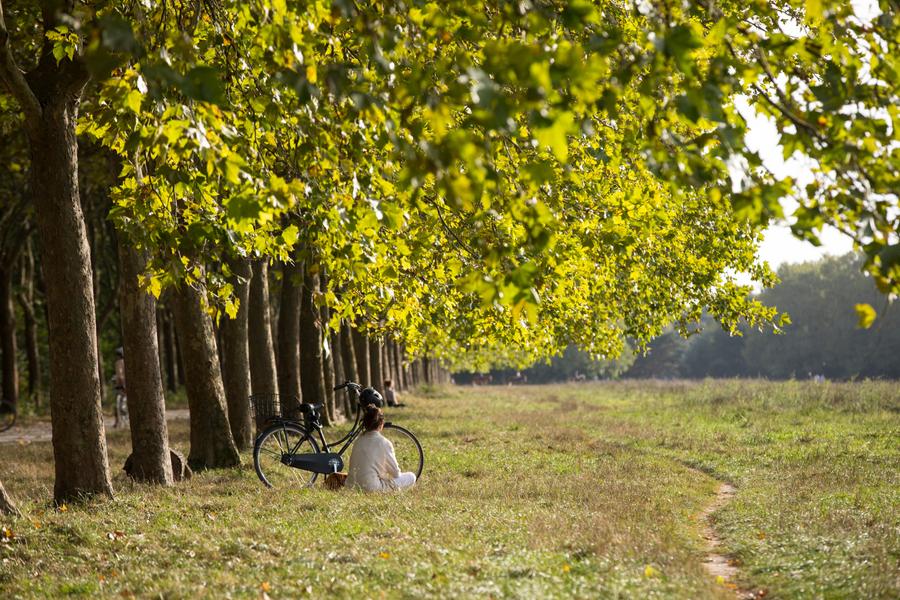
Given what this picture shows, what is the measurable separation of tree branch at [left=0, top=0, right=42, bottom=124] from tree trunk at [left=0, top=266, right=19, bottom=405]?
2190cm

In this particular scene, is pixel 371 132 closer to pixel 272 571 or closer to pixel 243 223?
pixel 243 223

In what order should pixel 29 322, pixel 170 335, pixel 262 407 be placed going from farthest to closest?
pixel 170 335 < pixel 29 322 < pixel 262 407

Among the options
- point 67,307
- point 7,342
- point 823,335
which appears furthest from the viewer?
point 823,335

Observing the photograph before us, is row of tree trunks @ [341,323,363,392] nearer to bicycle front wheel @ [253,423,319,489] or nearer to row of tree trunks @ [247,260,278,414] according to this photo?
row of tree trunks @ [247,260,278,414]

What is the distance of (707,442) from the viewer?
922 inches

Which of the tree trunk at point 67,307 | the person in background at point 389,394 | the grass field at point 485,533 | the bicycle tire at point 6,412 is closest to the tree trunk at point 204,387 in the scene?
the grass field at point 485,533

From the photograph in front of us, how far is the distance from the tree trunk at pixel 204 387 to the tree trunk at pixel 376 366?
22.5 metres

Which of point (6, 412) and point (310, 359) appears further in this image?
point (6, 412)

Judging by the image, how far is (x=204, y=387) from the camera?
15445 millimetres

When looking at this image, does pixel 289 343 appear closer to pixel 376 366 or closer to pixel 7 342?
pixel 7 342

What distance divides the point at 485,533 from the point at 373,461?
3.50 metres

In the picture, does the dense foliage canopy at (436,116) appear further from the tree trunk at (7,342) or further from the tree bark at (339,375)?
the tree trunk at (7,342)

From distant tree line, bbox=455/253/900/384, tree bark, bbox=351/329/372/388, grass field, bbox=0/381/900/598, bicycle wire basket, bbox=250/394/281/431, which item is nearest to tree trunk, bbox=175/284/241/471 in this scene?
grass field, bbox=0/381/900/598

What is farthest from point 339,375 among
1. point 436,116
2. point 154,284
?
point 436,116
